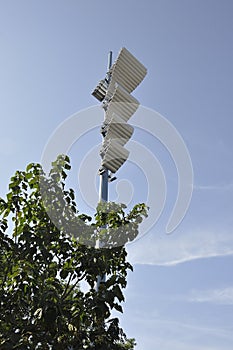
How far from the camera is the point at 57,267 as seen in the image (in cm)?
461

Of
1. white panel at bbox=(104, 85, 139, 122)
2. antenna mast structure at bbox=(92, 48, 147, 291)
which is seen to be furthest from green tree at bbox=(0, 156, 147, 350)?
white panel at bbox=(104, 85, 139, 122)

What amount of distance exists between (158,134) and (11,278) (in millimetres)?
3621

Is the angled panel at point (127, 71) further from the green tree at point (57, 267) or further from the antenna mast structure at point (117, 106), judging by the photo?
the green tree at point (57, 267)

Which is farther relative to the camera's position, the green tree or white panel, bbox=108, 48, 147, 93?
white panel, bbox=108, 48, 147, 93

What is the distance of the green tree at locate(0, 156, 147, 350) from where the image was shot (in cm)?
391

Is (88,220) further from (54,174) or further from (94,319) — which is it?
(94,319)

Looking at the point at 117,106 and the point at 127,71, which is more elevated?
the point at 127,71

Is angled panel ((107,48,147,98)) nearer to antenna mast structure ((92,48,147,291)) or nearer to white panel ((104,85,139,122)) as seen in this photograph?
antenna mast structure ((92,48,147,291))

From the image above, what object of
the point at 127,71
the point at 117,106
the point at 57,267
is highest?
the point at 127,71

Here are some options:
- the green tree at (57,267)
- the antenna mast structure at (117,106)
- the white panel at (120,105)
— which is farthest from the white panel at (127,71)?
the green tree at (57,267)

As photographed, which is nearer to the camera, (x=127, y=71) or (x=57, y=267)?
(x=57, y=267)

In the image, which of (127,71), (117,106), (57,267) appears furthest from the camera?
(127,71)

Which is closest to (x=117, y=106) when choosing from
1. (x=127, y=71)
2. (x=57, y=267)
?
(x=127, y=71)

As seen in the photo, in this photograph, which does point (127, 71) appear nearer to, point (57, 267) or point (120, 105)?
point (120, 105)
